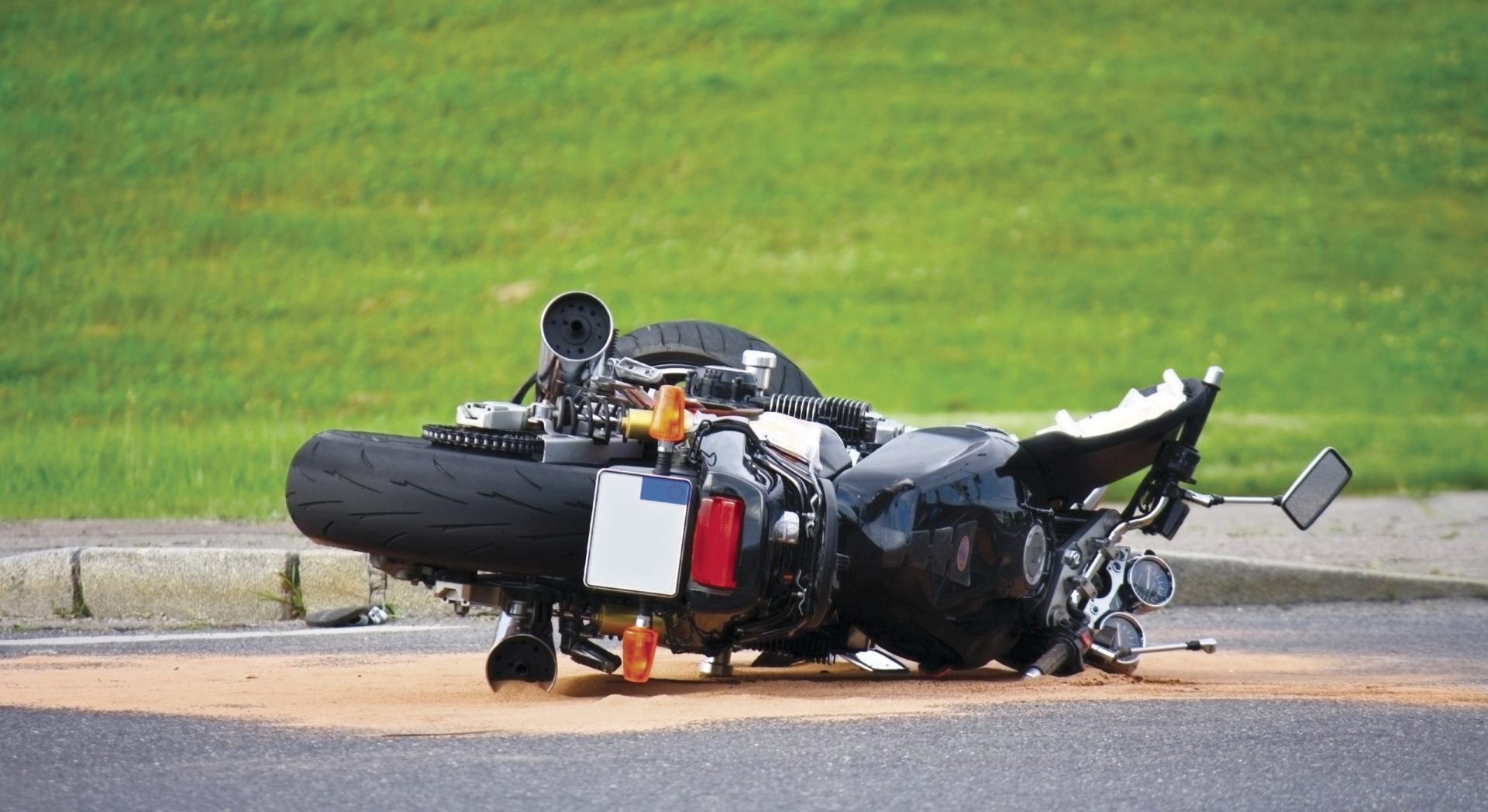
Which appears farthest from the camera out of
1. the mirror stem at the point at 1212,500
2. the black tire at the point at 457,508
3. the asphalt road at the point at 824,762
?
the mirror stem at the point at 1212,500

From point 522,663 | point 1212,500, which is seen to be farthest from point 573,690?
point 1212,500

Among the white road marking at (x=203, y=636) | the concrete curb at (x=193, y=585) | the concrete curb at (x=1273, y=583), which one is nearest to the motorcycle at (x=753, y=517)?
the white road marking at (x=203, y=636)

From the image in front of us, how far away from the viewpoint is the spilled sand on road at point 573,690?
4.99 metres

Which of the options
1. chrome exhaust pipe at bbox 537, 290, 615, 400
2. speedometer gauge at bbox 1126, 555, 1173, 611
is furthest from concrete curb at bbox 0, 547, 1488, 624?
speedometer gauge at bbox 1126, 555, 1173, 611

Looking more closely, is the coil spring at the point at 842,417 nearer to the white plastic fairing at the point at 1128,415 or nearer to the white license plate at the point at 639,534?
the white plastic fairing at the point at 1128,415

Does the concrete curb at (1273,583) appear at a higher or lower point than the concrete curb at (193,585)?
higher

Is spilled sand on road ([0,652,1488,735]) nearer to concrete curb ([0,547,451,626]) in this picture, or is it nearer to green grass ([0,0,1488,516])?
concrete curb ([0,547,451,626])

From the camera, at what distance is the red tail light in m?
4.80

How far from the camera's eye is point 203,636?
7.08 m

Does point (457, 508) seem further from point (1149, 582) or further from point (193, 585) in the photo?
point (193, 585)

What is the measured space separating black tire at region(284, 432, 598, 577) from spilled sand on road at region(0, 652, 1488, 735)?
0.42 metres

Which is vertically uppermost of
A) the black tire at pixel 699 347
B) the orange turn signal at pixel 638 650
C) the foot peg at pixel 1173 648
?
the black tire at pixel 699 347

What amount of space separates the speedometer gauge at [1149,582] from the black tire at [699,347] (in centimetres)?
115

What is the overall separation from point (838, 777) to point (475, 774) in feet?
2.59
